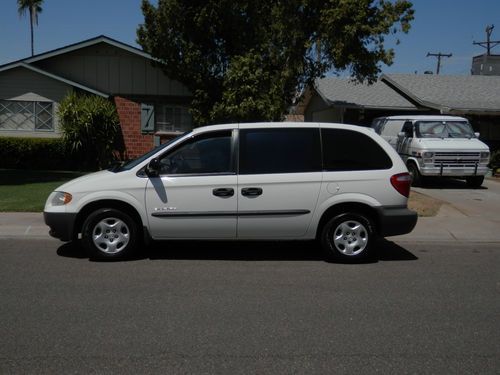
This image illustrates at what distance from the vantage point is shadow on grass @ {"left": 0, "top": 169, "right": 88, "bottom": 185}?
47.3 feet

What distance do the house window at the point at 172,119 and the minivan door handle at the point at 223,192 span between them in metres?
12.1

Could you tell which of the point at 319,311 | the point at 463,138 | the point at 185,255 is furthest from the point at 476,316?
the point at 463,138

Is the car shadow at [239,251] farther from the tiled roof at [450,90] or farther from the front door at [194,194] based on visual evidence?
the tiled roof at [450,90]

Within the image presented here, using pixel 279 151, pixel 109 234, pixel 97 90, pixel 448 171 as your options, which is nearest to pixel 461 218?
pixel 448 171

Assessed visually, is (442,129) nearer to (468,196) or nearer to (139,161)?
(468,196)

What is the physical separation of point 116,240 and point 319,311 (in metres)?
3.04

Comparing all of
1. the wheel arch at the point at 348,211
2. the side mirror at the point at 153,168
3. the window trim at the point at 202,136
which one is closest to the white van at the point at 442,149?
the wheel arch at the point at 348,211

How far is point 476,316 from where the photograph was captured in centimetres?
504

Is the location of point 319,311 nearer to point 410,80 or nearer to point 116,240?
point 116,240

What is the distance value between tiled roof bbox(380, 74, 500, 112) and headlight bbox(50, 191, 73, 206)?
55.6ft

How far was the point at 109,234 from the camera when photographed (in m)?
6.92

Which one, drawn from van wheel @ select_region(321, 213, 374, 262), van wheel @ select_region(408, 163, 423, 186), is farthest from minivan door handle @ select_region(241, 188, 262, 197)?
van wheel @ select_region(408, 163, 423, 186)

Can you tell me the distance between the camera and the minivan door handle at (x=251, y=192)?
6832mm

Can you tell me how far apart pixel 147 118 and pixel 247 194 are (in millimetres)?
12212
